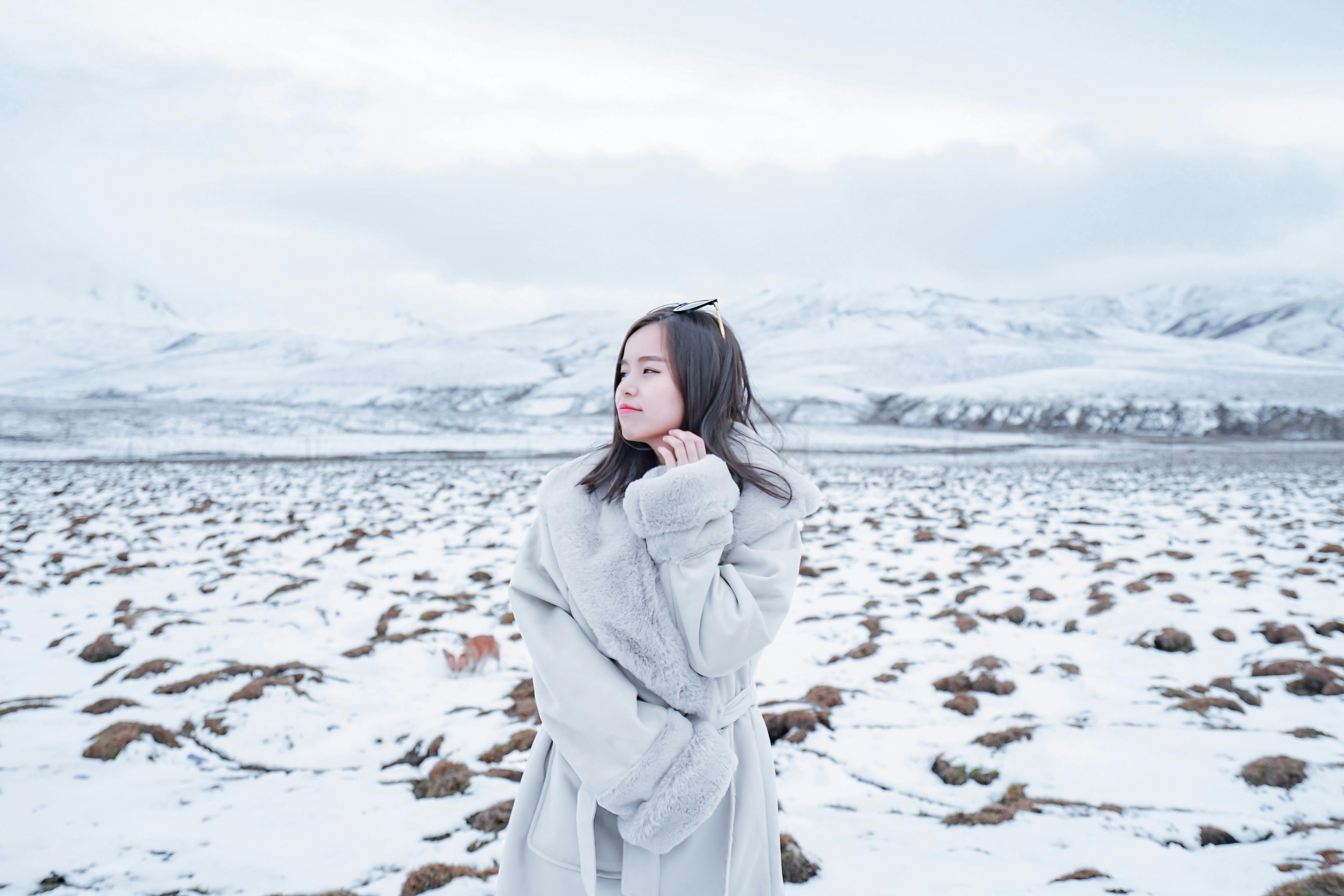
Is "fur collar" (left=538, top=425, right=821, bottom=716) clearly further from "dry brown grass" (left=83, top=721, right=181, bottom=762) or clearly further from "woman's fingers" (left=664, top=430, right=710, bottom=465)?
"dry brown grass" (left=83, top=721, right=181, bottom=762)

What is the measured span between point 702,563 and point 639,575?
0.12m

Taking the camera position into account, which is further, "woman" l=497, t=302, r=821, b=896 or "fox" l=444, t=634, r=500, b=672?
"fox" l=444, t=634, r=500, b=672

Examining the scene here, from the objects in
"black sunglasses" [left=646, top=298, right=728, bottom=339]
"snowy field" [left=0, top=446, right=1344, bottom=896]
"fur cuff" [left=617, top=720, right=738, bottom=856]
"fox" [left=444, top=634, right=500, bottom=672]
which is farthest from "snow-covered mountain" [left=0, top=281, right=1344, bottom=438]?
"fur cuff" [left=617, top=720, right=738, bottom=856]

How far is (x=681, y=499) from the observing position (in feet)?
3.95

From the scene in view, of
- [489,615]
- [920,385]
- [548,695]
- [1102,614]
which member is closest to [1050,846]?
[548,695]

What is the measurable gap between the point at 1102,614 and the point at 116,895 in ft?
16.0

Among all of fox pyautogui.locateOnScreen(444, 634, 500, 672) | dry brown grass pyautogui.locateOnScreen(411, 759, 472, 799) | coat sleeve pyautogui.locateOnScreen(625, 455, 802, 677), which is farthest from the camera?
fox pyautogui.locateOnScreen(444, 634, 500, 672)

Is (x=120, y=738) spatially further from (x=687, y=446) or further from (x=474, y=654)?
(x=687, y=446)

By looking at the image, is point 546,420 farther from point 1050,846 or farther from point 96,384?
point 96,384

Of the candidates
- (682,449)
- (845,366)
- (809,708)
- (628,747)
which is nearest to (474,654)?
(809,708)

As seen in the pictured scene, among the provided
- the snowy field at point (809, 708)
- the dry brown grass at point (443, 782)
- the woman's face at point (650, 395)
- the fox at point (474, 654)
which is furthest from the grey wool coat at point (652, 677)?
the fox at point (474, 654)

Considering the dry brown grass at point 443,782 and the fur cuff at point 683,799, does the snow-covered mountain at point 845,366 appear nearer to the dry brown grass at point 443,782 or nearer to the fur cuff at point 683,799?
the dry brown grass at point 443,782

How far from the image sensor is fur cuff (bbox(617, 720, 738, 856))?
1.22 meters

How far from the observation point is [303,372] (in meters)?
60.8
